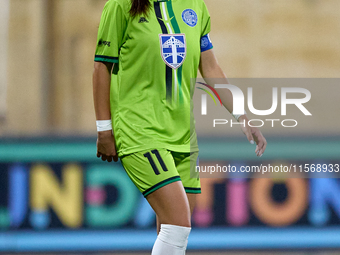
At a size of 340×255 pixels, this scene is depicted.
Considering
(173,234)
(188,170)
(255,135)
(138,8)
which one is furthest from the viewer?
(255,135)

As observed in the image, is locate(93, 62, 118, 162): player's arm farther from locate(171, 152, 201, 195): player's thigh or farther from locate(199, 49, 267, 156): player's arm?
locate(199, 49, 267, 156): player's arm

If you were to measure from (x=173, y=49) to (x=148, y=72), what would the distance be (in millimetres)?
159

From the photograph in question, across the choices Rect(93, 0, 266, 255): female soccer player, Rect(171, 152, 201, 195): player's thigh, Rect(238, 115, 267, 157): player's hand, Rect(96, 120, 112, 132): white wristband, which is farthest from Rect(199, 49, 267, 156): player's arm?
Rect(96, 120, 112, 132): white wristband

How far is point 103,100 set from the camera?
2242 mm

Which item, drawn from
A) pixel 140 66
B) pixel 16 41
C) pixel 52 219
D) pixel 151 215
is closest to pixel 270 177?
pixel 151 215

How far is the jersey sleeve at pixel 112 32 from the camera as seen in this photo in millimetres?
2207

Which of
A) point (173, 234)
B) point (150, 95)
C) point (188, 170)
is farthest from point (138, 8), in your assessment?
point (173, 234)

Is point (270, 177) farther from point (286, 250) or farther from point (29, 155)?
point (29, 155)

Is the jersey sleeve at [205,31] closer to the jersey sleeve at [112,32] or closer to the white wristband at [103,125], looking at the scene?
the jersey sleeve at [112,32]

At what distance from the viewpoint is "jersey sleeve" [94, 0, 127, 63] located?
7.24ft

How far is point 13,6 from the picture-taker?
5328 mm

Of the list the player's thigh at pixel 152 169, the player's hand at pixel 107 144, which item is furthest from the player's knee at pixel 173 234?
the player's hand at pixel 107 144

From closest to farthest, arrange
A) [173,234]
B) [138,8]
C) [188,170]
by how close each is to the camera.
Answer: [173,234] < [138,8] < [188,170]

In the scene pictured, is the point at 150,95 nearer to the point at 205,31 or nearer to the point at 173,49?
the point at 173,49
